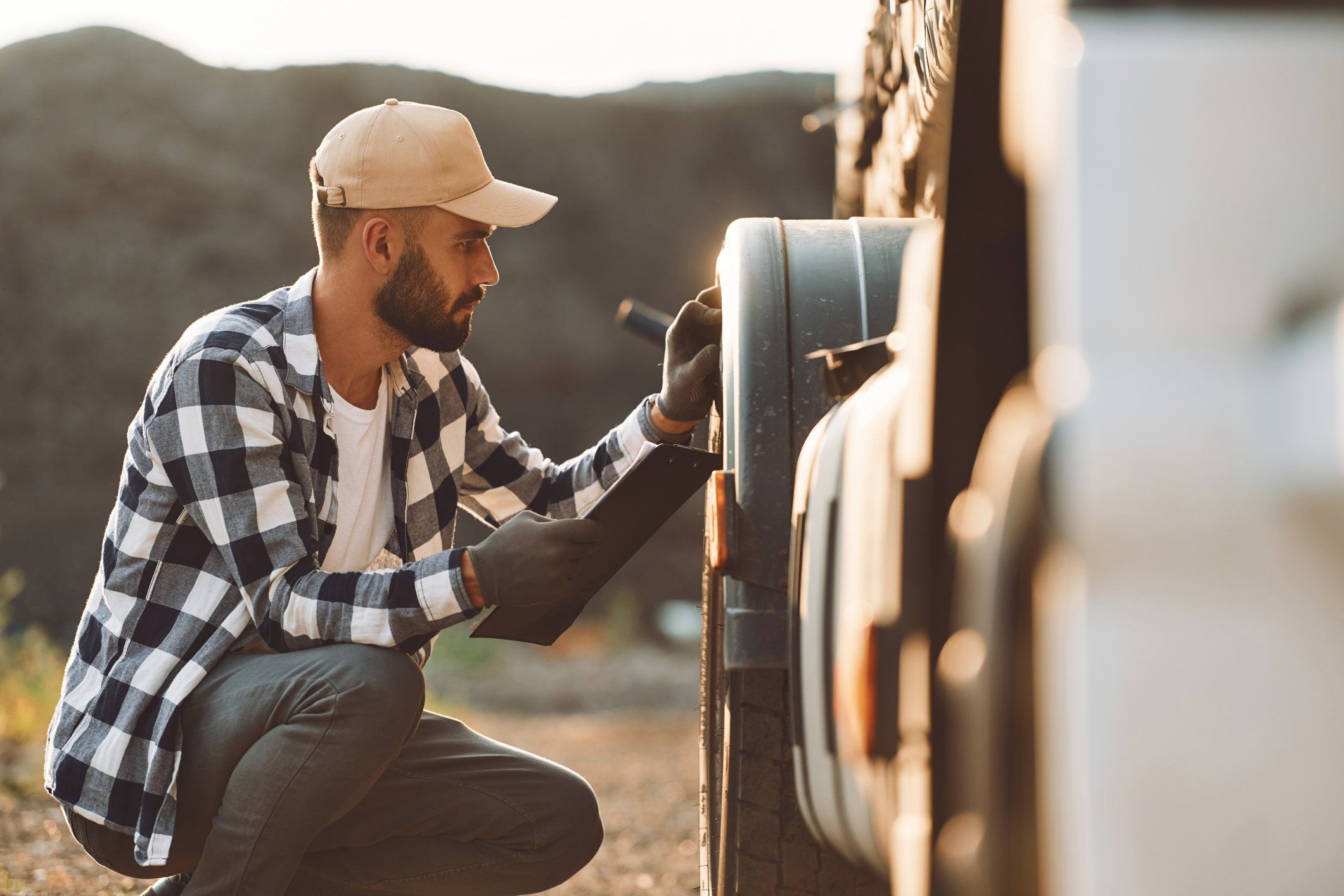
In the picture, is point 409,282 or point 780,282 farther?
point 409,282

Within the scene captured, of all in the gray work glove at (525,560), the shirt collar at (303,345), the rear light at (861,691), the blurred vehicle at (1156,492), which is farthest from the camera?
the shirt collar at (303,345)

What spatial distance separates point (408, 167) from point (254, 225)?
9.84 metres

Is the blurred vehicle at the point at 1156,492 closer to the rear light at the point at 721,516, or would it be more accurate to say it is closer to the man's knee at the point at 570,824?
the rear light at the point at 721,516

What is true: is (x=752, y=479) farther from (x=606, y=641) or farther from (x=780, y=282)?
(x=606, y=641)

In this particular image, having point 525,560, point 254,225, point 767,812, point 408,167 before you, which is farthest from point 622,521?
point 254,225

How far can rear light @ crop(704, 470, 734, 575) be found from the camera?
5.37ft

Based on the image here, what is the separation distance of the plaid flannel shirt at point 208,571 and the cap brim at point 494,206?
12.4 inches

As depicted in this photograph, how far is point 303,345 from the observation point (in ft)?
7.06

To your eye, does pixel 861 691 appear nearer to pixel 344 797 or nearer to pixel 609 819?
pixel 344 797

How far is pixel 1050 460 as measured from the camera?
0.81m

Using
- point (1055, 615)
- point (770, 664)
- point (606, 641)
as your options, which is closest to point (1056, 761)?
point (1055, 615)

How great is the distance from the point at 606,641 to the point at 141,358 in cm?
508

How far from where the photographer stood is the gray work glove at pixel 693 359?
227cm

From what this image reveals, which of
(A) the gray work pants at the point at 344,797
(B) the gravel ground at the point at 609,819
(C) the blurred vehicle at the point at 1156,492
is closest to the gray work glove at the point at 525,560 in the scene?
(A) the gray work pants at the point at 344,797
